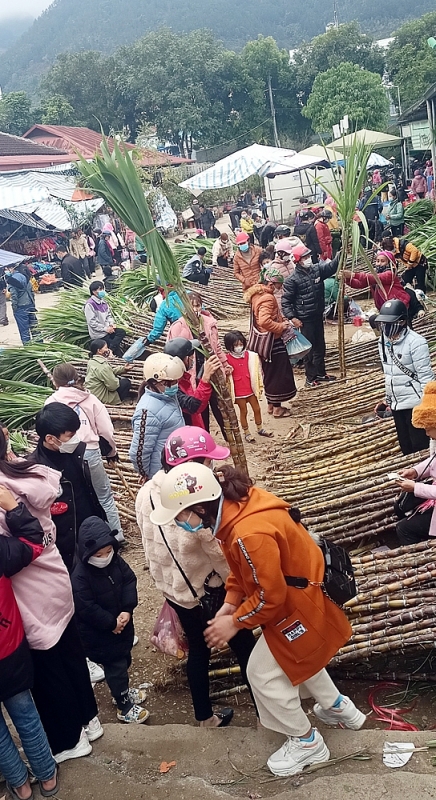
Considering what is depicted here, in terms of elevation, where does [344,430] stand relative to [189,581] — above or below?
below

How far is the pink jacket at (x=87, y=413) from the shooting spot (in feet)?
13.4

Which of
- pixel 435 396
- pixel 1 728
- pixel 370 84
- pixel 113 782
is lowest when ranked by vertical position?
pixel 113 782

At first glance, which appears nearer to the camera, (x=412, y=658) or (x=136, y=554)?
(x=412, y=658)

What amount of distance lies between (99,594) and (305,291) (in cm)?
435

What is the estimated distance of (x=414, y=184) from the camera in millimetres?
16547

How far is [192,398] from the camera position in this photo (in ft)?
14.8

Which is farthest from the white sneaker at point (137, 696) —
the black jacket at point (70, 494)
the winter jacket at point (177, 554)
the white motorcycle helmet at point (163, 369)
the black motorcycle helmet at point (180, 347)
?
the black motorcycle helmet at point (180, 347)

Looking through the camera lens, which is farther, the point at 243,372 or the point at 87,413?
the point at 243,372

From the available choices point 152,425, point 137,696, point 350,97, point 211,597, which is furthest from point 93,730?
point 350,97

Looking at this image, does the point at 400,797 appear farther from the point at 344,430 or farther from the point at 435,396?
the point at 344,430

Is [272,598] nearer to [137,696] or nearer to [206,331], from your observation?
[137,696]

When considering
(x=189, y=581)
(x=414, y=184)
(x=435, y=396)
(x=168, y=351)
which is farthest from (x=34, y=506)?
(x=414, y=184)

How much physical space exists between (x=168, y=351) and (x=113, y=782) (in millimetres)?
2509

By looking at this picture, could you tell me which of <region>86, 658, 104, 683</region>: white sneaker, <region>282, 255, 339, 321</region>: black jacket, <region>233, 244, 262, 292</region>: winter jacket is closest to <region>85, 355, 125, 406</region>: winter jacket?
<region>282, 255, 339, 321</region>: black jacket
